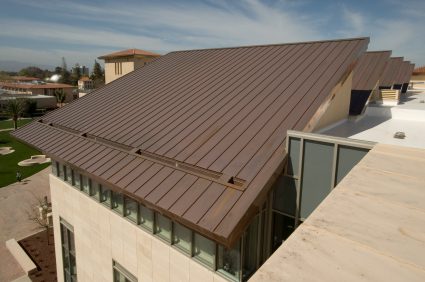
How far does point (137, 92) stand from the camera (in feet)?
53.0

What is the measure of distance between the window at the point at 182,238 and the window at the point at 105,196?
380cm

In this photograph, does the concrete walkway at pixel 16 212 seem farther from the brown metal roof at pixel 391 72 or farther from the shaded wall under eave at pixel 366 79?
the brown metal roof at pixel 391 72

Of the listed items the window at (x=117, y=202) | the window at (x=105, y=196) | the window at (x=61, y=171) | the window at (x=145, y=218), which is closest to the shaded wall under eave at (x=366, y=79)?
the window at (x=145, y=218)

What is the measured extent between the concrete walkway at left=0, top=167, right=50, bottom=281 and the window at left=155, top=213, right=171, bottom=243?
16.0m

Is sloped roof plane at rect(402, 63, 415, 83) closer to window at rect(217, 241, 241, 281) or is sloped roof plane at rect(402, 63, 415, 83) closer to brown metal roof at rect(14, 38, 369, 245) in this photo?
brown metal roof at rect(14, 38, 369, 245)

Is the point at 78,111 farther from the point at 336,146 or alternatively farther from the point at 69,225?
the point at 336,146

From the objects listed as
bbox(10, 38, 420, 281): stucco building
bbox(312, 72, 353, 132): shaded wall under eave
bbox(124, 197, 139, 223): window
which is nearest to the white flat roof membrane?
bbox(10, 38, 420, 281): stucco building

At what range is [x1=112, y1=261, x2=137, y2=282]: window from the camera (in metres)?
11.2

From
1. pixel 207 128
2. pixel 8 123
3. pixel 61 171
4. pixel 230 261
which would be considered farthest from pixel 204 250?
pixel 8 123

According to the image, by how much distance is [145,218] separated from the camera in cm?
1030

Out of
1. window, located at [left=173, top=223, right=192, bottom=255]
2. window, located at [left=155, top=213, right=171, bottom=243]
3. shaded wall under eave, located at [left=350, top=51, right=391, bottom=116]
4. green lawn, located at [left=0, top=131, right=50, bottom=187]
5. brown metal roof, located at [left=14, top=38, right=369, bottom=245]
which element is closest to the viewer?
brown metal roof, located at [left=14, top=38, right=369, bottom=245]

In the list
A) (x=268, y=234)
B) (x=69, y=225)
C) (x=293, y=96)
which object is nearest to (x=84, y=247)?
(x=69, y=225)

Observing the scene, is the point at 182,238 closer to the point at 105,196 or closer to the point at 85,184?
the point at 105,196

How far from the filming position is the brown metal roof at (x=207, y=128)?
24.9ft
